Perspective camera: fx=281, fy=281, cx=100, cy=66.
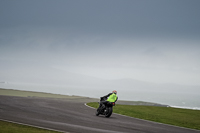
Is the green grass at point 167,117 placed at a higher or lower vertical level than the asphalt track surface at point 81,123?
higher

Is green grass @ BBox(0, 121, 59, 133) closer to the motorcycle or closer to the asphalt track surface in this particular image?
the asphalt track surface

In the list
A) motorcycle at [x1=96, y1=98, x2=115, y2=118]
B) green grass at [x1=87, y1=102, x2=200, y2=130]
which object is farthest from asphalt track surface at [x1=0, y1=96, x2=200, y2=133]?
green grass at [x1=87, y1=102, x2=200, y2=130]

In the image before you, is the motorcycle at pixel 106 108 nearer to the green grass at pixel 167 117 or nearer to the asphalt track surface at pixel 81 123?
the asphalt track surface at pixel 81 123

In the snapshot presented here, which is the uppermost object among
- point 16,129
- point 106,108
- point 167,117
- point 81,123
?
point 106,108

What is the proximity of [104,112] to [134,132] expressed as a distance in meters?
6.81

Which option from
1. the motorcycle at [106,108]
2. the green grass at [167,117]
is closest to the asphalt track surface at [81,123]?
the motorcycle at [106,108]

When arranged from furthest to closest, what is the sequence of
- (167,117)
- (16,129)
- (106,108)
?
(167,117) < (106,108) < (16,129)

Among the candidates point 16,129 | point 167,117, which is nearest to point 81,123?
point 16,129

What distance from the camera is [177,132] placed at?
15102 millimetres

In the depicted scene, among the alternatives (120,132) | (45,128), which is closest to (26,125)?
(45,128)

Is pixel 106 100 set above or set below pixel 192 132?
above

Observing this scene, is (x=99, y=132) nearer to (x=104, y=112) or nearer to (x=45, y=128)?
(x=45, y=128)

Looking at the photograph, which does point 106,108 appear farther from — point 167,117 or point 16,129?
point 16,129

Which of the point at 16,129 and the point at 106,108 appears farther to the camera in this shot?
the point at 106,108
